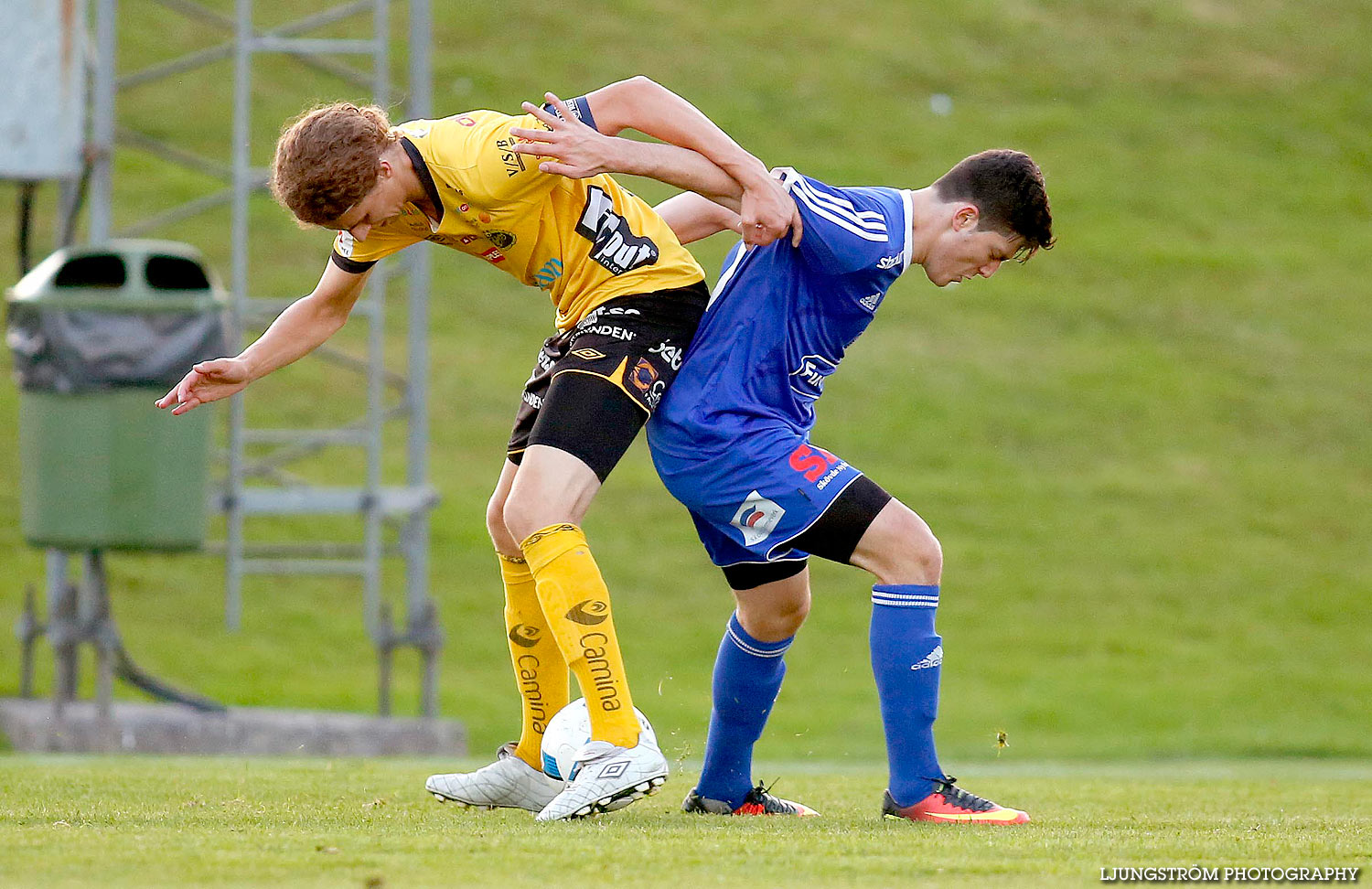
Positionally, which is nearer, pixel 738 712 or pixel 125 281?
pixel 738 712

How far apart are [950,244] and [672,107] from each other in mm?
795

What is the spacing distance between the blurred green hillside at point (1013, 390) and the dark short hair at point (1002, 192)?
5.30m

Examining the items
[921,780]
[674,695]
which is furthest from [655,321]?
[674,695]

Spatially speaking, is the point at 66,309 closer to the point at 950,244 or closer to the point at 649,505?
the point at 950,244

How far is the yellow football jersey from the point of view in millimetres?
4402

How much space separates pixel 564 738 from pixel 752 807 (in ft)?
1.92

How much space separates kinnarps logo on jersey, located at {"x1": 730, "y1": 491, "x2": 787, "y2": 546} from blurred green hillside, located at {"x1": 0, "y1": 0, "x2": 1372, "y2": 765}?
5243 millimetres

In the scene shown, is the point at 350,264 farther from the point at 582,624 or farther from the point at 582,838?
the point at 582,838

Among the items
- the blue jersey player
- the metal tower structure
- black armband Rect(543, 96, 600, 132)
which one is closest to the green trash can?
the metal tower structure

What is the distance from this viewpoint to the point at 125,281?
8953mm

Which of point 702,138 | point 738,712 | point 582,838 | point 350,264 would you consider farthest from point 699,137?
point 582,838

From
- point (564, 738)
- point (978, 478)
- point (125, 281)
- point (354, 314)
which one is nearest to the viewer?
point (564, 738)

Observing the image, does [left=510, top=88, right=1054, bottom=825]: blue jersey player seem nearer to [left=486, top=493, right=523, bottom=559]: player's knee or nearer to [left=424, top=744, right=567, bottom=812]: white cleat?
[left=486, top=493, right=523, bottom=559]: player's knee

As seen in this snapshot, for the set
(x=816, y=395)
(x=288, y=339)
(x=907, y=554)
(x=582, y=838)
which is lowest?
(x=582, y=838)
